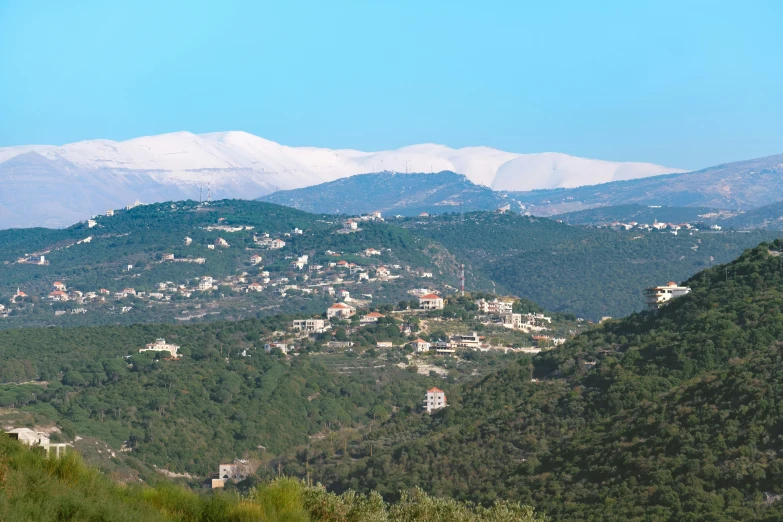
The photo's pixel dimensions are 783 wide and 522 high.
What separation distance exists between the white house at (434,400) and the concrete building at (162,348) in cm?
2416

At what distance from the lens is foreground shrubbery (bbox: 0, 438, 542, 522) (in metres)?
20.2

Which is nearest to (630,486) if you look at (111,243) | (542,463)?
(542,463)

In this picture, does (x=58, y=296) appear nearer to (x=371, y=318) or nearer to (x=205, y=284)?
(x=205, y=284)

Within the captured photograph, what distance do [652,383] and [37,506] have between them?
34.6m

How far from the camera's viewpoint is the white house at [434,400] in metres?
70.9

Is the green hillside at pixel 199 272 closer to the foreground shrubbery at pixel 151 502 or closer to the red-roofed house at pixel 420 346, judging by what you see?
the red-roofed house at pixel 420 346

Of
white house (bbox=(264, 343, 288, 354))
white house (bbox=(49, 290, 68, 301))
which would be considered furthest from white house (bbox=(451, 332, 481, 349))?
white house (bbox=(49, 290, 68, 301))

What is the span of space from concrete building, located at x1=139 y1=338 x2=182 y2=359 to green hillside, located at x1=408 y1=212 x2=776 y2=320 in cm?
5707

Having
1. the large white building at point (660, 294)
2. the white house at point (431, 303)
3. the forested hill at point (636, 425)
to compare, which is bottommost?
the white house at point (431, 303)

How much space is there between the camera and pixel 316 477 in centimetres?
5659

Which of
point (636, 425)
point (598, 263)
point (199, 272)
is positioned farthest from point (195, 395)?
point (598, 263)

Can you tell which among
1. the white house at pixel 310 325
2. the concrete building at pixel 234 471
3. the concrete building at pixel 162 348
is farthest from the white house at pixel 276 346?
the concrete building at pixel 234 471

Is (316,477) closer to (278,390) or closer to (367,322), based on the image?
(278,390)

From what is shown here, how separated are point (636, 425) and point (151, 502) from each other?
82.1 ft
